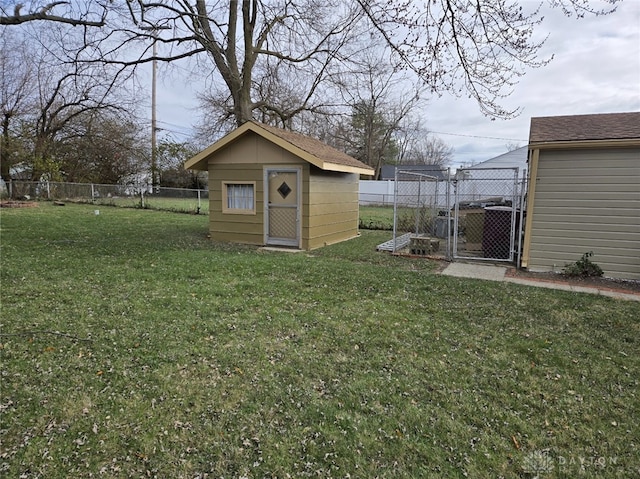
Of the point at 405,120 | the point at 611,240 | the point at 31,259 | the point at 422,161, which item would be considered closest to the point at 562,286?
the point at 611,240

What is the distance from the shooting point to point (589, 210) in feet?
22.0

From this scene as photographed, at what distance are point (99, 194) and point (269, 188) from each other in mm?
13703

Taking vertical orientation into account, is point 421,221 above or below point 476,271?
above

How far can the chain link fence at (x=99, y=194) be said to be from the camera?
18.2m

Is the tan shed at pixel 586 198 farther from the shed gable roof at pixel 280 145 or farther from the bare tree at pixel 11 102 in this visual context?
the bare tree at pixel 11 102

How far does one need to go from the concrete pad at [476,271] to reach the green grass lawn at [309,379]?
32.2 inches

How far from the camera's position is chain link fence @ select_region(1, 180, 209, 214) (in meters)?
18.2

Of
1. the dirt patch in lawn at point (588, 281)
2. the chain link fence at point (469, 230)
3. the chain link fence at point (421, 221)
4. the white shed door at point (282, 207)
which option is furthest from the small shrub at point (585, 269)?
the white shed door at point (282, 207)

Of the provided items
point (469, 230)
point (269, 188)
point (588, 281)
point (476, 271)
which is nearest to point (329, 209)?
point (269, 188)

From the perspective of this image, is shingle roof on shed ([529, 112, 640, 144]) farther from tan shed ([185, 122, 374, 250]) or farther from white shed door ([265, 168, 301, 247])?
white shed door ([265, 168, 301, 247])

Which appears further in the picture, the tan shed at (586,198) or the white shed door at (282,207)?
the white shed door at (282,207)

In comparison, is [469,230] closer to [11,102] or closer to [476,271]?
[476,271]

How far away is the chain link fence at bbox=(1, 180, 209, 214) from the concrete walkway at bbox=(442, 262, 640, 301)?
44.5ft

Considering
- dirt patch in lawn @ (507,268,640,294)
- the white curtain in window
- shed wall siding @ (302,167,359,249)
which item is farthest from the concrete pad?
the white curtain in window
